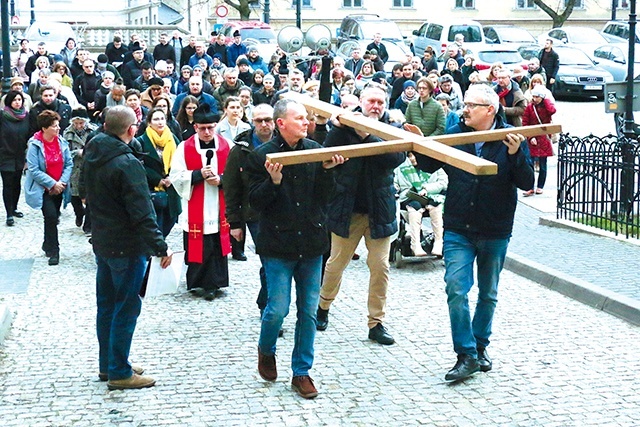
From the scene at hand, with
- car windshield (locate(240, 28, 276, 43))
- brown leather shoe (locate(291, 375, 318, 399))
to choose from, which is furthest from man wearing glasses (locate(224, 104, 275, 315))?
car windshield (locate(240, 28, 276, 43))

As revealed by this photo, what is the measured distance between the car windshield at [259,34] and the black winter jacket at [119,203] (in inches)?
1272

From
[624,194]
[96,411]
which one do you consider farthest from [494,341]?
[624,194]

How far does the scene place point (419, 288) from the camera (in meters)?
11.8

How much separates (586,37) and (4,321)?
3641cm

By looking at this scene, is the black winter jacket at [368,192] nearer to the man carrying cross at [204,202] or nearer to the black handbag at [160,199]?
the man carrying cross at [204,202]

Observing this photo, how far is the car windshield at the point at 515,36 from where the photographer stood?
4197 cm

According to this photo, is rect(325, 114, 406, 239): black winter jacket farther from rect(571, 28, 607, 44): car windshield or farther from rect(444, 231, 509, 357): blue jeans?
rect(571, 28, 607, 44): car windshield

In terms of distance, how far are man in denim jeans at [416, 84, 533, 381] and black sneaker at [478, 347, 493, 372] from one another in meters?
0.17

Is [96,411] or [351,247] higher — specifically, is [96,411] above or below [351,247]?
below

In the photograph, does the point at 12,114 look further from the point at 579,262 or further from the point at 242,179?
the point at 579,262

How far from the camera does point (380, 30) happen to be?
3928 centimetres

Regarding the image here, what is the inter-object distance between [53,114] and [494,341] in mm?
6181

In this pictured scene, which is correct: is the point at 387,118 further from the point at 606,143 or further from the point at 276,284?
the point at 606,143

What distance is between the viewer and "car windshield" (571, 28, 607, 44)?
43250mm
